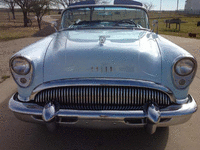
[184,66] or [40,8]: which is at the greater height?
[40,8]

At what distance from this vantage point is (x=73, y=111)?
182 centimetres

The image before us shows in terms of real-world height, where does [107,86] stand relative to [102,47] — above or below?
below

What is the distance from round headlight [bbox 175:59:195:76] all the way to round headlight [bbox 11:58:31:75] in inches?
57.1

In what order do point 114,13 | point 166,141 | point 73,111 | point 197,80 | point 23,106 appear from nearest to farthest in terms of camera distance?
point 73,111
point 23,106
point 166,141
point 114,13
point 197,80

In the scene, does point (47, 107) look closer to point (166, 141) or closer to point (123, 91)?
point (123, 91)

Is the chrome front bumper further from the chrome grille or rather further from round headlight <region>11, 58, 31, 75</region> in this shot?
round headlight <region>11, 58, 31, 75</region>

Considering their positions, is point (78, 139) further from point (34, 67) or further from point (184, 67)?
point (184, 67)

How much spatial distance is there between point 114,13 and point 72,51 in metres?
1.59

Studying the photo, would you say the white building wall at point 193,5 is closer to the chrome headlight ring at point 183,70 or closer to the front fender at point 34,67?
the chrome headlight ring at point 183,70

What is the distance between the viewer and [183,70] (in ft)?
6.45

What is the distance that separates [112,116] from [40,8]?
17.7 meters

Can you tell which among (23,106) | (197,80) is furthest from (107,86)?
(197,80)

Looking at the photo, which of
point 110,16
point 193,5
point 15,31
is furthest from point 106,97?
point 193,5

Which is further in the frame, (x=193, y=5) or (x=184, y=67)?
(x=193, y=5)
